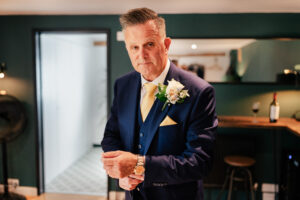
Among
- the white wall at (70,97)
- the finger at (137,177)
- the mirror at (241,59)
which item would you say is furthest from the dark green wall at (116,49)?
the finger at (137,177)

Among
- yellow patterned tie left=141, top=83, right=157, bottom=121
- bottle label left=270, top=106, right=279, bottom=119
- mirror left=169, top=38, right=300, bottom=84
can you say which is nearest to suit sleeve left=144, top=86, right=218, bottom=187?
yellow patterned tie left=141, top=83, right=157, bottom=121

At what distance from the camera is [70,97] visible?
490cm

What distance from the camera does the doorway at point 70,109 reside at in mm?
3889

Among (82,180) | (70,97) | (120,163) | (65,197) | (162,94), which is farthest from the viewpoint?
(70,97)

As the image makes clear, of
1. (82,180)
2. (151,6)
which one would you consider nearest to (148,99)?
(151,6)

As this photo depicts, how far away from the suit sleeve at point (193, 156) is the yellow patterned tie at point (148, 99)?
0.22 metres

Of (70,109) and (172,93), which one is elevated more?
(172,93)

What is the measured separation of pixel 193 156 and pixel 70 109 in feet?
13.7

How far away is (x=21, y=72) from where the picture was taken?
147 inches

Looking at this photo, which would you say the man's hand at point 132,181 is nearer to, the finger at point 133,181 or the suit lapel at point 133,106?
the finger at point 133,181

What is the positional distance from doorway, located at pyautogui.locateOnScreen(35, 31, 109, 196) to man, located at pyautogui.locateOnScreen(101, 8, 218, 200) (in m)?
2.50

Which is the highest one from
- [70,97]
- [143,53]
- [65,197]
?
[143,53]

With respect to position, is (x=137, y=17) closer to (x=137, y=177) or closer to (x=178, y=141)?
(x=178, y=141)

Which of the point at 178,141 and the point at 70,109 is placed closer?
the point at 178,141
